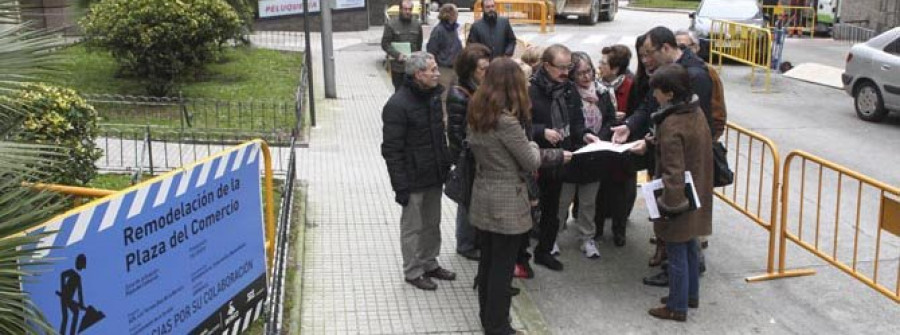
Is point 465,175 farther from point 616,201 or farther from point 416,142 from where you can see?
point 616,201

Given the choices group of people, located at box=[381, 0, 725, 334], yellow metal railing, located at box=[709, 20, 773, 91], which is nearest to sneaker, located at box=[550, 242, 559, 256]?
group of people, located at box=[381, 0, 725, 334]

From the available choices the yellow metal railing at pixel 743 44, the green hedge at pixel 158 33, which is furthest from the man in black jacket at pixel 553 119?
the yellow metal railing at pixel 743 44

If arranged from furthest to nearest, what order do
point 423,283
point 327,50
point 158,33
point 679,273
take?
point 327,50 → point 158,33 → point 423,283 → point 679,273

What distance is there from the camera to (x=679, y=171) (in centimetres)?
621

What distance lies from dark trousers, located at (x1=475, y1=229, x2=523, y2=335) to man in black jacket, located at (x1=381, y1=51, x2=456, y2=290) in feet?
2.28

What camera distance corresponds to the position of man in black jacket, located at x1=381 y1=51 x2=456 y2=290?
6.48 m

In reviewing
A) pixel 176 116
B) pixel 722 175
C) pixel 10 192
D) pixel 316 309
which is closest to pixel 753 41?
pixel 176 116

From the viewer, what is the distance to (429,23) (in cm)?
3122

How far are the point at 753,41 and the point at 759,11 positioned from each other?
573 cm

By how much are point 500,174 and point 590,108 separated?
1733 millimetres

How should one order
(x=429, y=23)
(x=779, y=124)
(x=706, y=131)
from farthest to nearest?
(x=429, y=23), (x=779, y=124), (x=706, y=131)

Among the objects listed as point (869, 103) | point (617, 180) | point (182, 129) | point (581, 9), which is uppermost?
point (581, 9)

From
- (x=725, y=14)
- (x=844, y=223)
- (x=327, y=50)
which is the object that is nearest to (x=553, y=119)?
(x=844, y=223)

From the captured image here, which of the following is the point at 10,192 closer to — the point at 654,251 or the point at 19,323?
the point at 19,323
